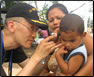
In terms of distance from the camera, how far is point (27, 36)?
532mm

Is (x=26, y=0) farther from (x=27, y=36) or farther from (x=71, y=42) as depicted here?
(x=71, y=42)

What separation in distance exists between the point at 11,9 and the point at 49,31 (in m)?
0.20

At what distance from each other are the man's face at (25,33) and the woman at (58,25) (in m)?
0.10

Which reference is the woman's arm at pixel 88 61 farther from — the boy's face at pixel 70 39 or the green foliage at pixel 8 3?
the green foliage at pixel 8 3

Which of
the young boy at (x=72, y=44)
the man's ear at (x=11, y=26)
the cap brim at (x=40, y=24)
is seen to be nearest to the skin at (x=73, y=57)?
the young boy at (x=72, y=44)

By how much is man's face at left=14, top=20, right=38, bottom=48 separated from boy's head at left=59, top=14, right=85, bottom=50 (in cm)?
17

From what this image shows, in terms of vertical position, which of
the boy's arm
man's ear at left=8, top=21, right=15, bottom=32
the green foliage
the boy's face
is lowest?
the boy's arm

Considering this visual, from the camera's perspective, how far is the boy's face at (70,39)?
0.41 metres

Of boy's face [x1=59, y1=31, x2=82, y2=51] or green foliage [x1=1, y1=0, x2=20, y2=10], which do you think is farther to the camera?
green foliage [x1=1, y1=0, x2=20, y2=10]

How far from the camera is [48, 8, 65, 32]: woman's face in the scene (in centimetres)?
45

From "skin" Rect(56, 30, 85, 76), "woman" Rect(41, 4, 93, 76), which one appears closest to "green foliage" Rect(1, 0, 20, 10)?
"woman" Rect(41, 4, 93, 76)

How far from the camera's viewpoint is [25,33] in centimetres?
53

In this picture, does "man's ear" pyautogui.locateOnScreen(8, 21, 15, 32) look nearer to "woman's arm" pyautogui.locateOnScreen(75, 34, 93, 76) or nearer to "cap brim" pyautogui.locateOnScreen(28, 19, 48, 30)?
"cap brim" pyautogui.locateOnScreen(28, 19, 48, 30)

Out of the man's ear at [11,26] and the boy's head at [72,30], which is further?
the man's ear at [11,26]
